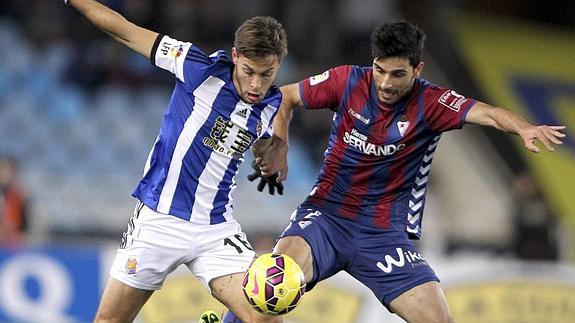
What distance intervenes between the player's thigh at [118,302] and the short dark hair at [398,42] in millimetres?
1785

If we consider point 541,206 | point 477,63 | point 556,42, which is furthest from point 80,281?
point 556,42

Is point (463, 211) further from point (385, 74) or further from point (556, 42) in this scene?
point (385, 74)

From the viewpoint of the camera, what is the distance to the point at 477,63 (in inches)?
613

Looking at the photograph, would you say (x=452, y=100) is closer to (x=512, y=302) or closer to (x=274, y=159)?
(x=274, y=159)

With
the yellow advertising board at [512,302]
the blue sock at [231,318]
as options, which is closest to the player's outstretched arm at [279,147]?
the blue sock at [231,318]

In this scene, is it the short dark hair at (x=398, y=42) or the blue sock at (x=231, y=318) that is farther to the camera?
the blue sock at (x=231, y=318)

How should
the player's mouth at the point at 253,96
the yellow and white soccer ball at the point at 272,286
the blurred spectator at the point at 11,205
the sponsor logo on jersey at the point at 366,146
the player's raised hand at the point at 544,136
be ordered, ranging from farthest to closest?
1. the blurred spectator at the point at 11,205
2. the sponsor logo on jersey at the point at 366,146
3. the player's mouth at the point at 253,96
4. the yellow and white soccer ball at the point at 272,286
5. the player's raised hand at the point at 544,136

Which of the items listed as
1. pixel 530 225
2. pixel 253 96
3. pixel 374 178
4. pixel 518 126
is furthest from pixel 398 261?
pixel 530 225

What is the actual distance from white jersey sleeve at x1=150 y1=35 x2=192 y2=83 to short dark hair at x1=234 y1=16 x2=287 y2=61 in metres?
0.31

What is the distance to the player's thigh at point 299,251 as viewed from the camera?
20.5 feet

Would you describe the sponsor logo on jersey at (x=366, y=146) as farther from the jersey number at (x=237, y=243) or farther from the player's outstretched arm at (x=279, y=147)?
the jersey number at (x=237, y=243)

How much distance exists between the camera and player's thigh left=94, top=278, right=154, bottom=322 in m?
5.86

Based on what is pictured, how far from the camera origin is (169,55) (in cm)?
586

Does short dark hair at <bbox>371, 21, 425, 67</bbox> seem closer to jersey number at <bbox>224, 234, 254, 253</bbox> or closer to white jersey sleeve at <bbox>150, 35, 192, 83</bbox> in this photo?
white jersey sleeve at <bbox>150, 35, 192, 83</bbox>
